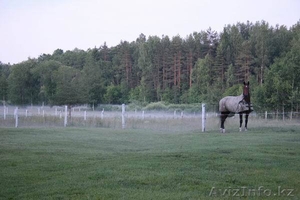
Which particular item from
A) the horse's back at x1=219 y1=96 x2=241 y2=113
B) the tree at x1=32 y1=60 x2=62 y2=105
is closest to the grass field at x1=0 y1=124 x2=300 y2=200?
the horse's back at x1=219 y1=96 x2=241 y2=113

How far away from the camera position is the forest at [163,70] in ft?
185

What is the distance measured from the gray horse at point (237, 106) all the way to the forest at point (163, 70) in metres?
24.2

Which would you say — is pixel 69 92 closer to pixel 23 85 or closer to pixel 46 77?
pixel 46 77

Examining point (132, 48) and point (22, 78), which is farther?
point (132, 48)

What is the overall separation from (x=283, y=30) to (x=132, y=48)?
95.3 ft

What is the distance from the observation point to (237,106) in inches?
880

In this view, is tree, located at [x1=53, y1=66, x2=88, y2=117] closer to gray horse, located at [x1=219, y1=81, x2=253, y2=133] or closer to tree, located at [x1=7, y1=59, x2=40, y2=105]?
tree, located at [x1=7, y1=59, x2=40, y2=105]

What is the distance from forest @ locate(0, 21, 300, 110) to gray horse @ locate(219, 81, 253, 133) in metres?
24.2

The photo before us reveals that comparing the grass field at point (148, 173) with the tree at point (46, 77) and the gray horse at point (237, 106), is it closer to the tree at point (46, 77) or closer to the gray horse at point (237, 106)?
the gray horse at point (237, 106)

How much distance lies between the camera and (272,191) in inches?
293

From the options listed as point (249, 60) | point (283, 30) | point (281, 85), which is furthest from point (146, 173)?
point (283, 30)

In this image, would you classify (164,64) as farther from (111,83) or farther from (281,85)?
(281,85)

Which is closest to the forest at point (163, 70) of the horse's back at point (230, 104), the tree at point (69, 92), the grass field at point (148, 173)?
the tree at point (69, 92)

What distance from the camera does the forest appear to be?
56344 millimetres
